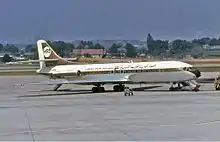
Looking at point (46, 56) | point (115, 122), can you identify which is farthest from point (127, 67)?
point (115, 122)

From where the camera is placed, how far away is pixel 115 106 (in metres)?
35.6

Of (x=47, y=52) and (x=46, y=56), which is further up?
(x=47, y=52)

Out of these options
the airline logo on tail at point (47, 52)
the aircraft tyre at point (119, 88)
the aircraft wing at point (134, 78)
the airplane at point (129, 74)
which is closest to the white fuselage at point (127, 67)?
the airplane at point (129, 74)

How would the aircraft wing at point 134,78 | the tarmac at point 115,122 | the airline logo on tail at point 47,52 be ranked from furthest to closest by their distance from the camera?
the airline logo on tail at point 47,52, the aircraft wing at point 134,78, the tarmac at point 115,122

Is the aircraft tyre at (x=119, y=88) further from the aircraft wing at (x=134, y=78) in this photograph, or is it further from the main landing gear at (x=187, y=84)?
the main landing gear at (x=187, y=84)

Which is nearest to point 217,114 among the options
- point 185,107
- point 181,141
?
point 185,107

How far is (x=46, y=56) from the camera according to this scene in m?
62.1

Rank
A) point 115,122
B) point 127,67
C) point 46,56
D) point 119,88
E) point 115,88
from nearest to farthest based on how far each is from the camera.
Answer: point 115,122
point 119,88
point 115,88
point 127,67
point 46,56

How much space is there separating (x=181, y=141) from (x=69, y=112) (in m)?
13.3

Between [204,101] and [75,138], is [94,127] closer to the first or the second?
[75,138]

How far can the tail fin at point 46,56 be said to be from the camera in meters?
61.1

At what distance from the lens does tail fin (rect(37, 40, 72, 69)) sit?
6109cm

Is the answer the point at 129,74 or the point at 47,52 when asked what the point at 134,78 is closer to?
the point at 129,74

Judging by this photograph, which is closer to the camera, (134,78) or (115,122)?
(115,122)
